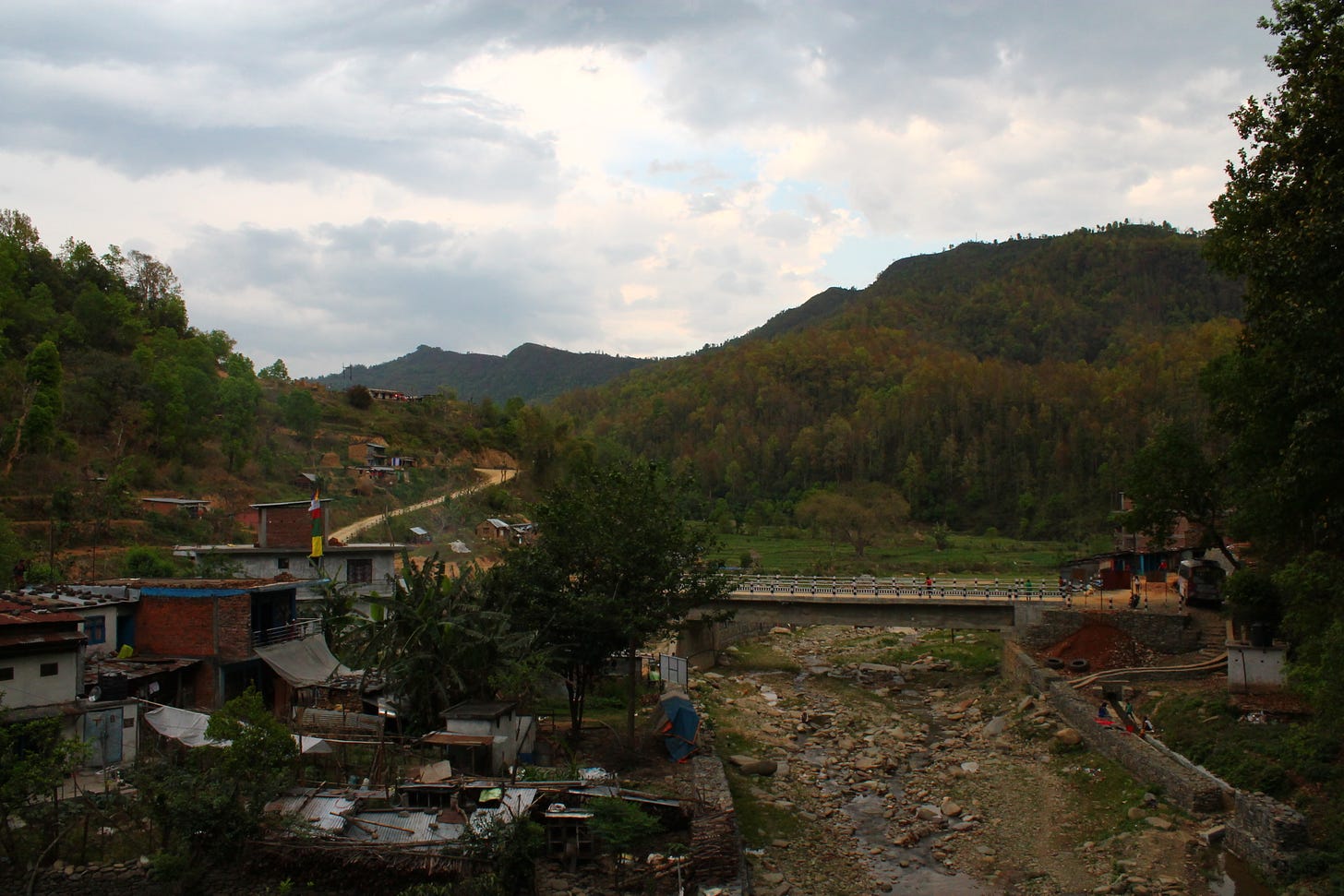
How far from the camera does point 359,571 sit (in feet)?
105

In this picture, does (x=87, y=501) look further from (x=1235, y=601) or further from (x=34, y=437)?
(x=1235, y=601)

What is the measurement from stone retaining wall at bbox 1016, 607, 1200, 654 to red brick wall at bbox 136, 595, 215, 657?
90.2 ft

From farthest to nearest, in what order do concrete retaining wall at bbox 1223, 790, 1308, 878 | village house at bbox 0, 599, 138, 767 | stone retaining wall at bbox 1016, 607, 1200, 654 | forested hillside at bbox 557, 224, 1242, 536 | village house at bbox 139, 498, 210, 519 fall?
forested hillside at bbox 557, 224, 1242, 536 → village house at bbox 139, 498, 210, 519 → stone retaining wall at bbox 1016, 607, 1200, 654 → village house at bbox 0, 599, 138, 767 → concrete retaining wall at bbox 1223, 790, 1308, 878

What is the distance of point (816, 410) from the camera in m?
126

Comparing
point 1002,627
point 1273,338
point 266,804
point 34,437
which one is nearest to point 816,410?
point 1002,627

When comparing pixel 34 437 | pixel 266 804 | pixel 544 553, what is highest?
pixel 34 437

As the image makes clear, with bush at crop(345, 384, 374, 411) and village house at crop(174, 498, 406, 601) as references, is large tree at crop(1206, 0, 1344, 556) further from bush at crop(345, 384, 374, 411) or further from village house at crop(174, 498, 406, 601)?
bush at crop(345, 384, 374, 411)

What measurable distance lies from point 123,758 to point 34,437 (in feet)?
96.2

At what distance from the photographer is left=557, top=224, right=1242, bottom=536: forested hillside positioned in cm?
9206

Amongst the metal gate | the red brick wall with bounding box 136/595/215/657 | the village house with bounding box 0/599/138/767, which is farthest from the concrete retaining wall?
the red brick wall with bounding box 136/595/215/657

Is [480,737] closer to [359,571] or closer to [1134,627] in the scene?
[359,571]

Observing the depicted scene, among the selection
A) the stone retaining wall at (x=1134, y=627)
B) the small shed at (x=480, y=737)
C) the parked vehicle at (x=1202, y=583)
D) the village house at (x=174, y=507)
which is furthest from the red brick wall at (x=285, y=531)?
the parked vehicle at (x=1202, y=583)

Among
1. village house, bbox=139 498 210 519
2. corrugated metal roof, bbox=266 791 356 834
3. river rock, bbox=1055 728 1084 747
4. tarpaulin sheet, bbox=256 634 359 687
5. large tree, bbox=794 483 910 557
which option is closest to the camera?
corrugated metal roof, bbox=266 791 356 834

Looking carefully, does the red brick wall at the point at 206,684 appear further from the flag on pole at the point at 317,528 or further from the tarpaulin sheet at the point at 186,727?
the flag on pole at the point at 317,528
